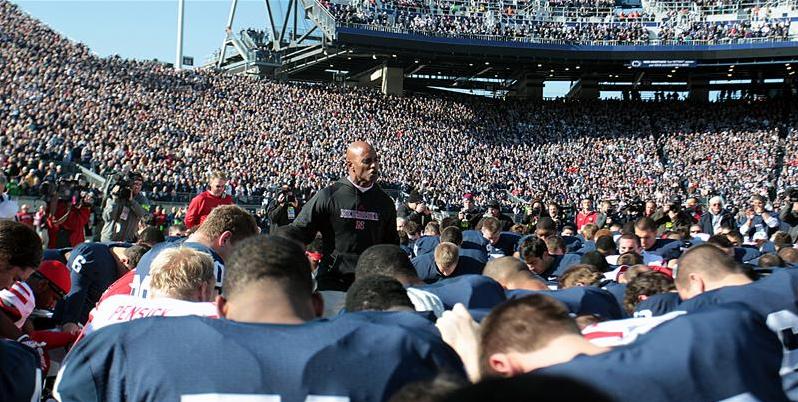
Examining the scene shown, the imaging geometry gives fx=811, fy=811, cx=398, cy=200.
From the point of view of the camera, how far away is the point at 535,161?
38.0 metres

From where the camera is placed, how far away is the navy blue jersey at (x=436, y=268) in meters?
7.06

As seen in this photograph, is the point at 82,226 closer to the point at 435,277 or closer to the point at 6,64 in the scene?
the point at 435,277

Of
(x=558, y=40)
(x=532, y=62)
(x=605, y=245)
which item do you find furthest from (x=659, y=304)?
(x=532, y=62)

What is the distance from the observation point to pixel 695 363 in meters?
2.25

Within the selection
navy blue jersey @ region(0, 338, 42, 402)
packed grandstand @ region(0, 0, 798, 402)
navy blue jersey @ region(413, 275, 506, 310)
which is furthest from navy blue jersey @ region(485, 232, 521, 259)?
navy blue jersey @ region(0, 338, 42, 402)

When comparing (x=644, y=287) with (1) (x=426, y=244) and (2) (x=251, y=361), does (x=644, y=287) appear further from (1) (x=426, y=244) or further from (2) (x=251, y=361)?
(1) (x=426, y=244)

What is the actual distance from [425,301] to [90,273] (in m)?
3.08

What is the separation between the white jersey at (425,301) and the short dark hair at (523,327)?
1.71 m

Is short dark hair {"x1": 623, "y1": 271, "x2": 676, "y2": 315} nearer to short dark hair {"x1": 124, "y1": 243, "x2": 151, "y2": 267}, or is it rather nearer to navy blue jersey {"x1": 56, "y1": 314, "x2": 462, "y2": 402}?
navy blue jersey {"x1": 56, "y1": 314, "x2": 462, "y2": 402}

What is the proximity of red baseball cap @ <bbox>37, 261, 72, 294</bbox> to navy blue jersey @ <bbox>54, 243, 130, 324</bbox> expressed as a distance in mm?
56

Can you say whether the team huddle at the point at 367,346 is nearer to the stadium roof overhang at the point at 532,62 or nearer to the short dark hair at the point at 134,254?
the short dark hair at the point at 134,254

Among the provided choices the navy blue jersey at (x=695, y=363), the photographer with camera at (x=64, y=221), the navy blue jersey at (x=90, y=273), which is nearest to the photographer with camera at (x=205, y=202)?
the navy blue jersey at (x=90, y=273)

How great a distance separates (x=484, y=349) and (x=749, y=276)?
8.94ft

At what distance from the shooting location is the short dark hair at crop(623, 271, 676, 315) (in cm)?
516
